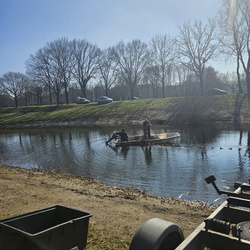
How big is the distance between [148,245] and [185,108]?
3889cm

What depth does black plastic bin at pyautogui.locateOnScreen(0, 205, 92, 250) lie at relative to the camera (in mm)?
3559

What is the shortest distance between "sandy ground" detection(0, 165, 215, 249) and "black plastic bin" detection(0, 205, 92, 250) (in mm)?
857

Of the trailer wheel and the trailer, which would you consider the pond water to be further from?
the trailer wheel

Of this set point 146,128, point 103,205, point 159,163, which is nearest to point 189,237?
point 103,205

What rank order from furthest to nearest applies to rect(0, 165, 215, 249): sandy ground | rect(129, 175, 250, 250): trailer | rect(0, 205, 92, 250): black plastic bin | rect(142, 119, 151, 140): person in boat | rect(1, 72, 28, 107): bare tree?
1. rect(1, 72, 28, 107): bare tree
2. rect(142, 119, 151, 140): person in boat
3. rect(0, 165, 215, 249): sandy ground
4. rect(0, 205, 92, 250): black plastic bin
5. rect(129, 175, 250, 250): trailer

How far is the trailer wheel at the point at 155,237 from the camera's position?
3406 millimetres

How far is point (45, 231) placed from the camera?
11.8 ft

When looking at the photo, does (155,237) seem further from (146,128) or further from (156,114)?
(156,114)

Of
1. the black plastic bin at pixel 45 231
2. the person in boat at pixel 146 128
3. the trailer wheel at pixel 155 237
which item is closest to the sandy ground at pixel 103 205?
the black plastic bin at pixel 45 231

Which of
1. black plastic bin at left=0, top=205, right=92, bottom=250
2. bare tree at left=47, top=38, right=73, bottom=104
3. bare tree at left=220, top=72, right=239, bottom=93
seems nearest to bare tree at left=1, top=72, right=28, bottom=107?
bare tree at left=47, top=38, right=73, bottom=104

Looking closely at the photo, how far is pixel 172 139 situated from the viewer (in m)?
21.7

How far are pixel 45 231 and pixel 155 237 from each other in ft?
4.71

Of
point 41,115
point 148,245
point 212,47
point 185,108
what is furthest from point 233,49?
point 148,245

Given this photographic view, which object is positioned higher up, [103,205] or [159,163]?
[103,205]
